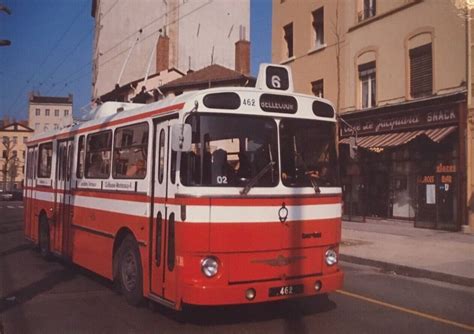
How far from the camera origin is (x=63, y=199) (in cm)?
1066

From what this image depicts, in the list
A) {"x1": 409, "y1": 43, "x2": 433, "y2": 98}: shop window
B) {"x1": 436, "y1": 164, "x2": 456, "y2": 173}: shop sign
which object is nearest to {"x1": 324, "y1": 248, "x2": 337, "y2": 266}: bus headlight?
{"x1": 436, "y1": 164, "x2": 456, "y2": 173}: shop sign

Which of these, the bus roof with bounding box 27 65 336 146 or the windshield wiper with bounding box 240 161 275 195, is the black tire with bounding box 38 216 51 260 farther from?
the windshield wiper with bounding box 240 161 275 195

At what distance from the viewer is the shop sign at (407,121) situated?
18312 millimetres

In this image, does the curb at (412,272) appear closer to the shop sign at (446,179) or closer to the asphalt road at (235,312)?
the asphalt road at (235,312)

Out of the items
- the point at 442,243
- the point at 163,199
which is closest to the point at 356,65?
the point at 442,243

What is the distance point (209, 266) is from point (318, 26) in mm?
21175

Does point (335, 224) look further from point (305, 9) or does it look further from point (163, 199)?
point (305, 9)

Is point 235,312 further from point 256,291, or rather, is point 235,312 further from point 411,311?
point 411,311

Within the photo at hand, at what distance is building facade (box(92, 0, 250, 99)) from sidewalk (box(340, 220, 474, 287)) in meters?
26.5

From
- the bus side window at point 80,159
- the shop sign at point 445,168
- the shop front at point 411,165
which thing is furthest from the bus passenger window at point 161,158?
the shop sign at point 445,168

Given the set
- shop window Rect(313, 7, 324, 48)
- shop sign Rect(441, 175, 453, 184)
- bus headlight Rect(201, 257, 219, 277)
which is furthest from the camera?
shop window Rect(313, 7, 324, 48)

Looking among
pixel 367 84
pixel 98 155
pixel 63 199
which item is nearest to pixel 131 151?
pixel 98 155

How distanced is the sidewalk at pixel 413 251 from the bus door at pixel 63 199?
6.44 m

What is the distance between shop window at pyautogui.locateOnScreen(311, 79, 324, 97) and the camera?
25047 mm
